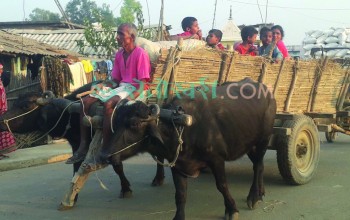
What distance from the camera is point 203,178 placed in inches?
256

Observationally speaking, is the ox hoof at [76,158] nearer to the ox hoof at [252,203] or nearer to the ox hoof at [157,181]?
the ox hoof at [157,181]

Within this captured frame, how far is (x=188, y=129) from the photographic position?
14.1 ft

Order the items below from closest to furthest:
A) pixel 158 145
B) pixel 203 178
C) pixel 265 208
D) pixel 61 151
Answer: pixel 158 145 → pixel 265 208 → pixel 203 178 → pixel 61 151

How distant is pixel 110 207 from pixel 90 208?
24 centimetres

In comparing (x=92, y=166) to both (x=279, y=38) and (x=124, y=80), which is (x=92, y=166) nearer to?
(x=124, y=80)

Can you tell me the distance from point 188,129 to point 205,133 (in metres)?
0.19

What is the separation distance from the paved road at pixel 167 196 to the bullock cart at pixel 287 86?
48 centimetres

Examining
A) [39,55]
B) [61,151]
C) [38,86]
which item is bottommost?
[61,151]

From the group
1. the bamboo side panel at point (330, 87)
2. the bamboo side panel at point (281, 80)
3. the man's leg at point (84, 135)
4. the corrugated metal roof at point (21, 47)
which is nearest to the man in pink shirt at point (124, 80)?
the man's leg at point (84, 135)

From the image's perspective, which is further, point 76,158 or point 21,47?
point 21,47

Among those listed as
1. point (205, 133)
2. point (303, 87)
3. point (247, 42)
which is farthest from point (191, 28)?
point (205, 133)

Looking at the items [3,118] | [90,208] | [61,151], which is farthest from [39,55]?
[90,208]

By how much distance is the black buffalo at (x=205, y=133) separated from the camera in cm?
405

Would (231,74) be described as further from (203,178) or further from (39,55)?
(39,55)
